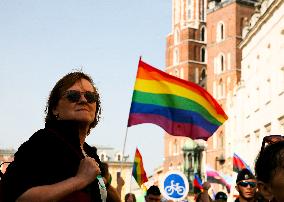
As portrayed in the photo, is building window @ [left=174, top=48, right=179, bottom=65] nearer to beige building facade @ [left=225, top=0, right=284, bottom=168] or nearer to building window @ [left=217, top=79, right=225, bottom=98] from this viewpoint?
building window @ [left=217, top=79, right=225, bottom=98]

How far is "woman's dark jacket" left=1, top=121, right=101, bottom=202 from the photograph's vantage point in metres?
2.81

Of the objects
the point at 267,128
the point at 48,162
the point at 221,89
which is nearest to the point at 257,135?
the point at 267,128

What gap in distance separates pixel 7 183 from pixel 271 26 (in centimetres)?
2504

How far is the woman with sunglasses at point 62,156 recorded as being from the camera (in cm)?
279

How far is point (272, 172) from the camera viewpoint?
2.48 metres

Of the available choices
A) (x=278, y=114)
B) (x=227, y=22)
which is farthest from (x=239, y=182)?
(x=227, y=22)

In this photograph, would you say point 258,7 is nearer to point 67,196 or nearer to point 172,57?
point 67,196

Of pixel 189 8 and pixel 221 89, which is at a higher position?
pixel 189 8

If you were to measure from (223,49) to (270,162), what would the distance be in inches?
2630

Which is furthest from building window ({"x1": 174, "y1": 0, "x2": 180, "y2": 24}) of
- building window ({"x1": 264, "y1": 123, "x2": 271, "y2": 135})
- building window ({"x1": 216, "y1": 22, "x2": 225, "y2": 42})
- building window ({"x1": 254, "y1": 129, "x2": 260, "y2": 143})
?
building window ({"x1": 264, "y1": 123, "x2": 271, "y2": 135})

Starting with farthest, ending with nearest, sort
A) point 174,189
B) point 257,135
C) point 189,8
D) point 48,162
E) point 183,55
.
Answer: point 189,8, point 183,55, point 257,135, point 174,189, point 48,162

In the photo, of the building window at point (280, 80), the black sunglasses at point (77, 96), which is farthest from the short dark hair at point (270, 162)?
the building window at point (280, 80)

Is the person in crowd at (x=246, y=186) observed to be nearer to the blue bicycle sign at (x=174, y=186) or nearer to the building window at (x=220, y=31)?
the blue bicycle sign at (x=174, y=186)

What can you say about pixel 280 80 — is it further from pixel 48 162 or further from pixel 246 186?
pixel 48 162
